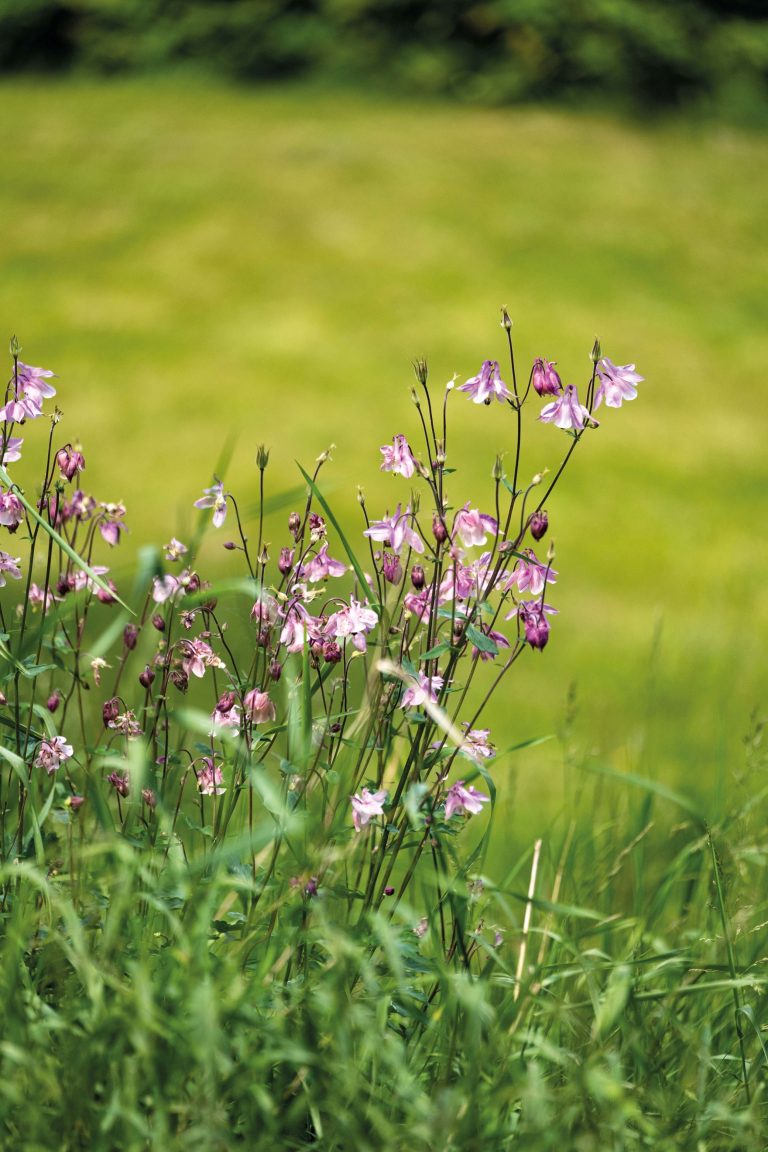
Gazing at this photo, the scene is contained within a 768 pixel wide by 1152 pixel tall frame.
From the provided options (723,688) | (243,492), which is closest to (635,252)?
(243,492)

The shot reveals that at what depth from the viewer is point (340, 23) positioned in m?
12.1

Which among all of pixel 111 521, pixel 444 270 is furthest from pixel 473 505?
pixel 111 521

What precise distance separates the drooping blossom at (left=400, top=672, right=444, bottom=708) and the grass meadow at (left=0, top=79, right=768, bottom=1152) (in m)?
0.16

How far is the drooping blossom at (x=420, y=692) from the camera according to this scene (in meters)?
1.75

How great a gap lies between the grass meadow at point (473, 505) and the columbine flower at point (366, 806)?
12 cm

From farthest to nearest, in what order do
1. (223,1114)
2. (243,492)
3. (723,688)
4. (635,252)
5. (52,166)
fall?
1. (52,166)
2. (635,252)
3. (243,492)
4. (723,688)
5. (223,1114)

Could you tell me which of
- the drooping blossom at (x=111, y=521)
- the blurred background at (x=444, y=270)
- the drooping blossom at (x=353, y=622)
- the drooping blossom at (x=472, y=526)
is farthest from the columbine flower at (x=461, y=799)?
the blurred background at (x=444, y=270)

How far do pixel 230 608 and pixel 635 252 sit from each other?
26.5ft

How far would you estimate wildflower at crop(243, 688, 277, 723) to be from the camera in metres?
1.83

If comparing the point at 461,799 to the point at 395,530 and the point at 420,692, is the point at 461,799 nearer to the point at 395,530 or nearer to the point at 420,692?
the point at 420,692

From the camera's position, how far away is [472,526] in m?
1.84

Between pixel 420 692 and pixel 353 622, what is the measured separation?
14cm

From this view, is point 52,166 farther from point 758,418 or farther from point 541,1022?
point 541,1022

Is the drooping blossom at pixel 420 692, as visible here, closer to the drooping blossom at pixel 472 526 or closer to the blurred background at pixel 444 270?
the drooping blossom at pixel 472 526
